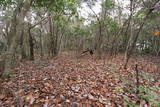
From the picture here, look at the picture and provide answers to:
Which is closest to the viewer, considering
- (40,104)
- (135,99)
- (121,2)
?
(40,104)

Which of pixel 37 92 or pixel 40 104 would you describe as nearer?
pixel 40 104

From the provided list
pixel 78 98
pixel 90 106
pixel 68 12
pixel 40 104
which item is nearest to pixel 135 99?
pixel 90 106

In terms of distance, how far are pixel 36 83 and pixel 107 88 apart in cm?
212

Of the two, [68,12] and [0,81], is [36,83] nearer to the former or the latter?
[0,81]

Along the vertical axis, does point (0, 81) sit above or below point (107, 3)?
below

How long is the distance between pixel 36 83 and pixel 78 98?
139 cm

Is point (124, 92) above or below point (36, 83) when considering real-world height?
below

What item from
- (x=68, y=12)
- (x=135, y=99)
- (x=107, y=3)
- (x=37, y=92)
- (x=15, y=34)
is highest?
(x=107, y=3)

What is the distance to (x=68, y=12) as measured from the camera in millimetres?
7105

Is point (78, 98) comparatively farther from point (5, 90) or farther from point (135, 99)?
point (5, 90)

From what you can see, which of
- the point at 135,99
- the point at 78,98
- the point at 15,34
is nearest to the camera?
the point at 78,98

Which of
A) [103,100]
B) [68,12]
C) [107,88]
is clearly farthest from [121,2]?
[103,100]

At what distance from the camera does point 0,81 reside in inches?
125

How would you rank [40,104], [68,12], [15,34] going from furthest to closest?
[68,12] < [15,34] < [40,104]
